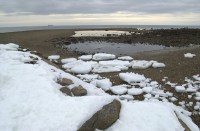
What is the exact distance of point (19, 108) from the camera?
23.3ft

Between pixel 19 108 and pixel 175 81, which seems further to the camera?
pixel 175 81

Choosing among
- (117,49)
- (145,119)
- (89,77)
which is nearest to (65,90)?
(145,119)

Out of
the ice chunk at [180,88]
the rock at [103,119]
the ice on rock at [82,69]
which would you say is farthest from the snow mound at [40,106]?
the ice chunk at [180,88]

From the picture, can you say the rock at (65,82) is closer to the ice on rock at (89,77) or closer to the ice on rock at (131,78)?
the ice on rock at (89,77)

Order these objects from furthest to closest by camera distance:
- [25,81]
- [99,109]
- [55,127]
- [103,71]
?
1. [103,71]
2. [25,81]
3. [99,109]
4. [55,127]

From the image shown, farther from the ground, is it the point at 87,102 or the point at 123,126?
the point at 87,102

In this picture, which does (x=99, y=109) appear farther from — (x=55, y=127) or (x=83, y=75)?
(x=83, y=75)

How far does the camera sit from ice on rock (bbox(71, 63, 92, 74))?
1316 centimetres

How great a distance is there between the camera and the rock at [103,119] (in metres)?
6.36

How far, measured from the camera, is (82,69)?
1326 cm

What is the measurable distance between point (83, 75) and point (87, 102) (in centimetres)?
554

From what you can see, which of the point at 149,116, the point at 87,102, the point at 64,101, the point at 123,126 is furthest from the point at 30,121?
the point at 149,116

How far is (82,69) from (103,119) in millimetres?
6896

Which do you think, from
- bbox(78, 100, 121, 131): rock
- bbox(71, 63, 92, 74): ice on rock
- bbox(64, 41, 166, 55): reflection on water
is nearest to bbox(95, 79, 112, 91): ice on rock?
bbox(71, 63, 92, 74): ice on rock
